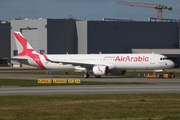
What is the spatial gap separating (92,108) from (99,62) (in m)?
42.1

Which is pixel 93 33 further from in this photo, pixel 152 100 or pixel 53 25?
pixel 152 100

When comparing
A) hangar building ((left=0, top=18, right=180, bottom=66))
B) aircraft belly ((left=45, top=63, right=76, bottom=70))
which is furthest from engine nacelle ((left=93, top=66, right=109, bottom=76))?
hangar building ((left=0, top=18, right=180, bottom=66))

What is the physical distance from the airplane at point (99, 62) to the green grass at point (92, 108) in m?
32.1

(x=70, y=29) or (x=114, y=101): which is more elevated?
(x=70, y=29)

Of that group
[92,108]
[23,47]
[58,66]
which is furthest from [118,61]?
[92,108]

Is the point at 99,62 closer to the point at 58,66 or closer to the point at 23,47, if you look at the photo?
the point at 58,66

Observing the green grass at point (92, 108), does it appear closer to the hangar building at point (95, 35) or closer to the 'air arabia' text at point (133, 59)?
the 'air arabia' text at point (133, 59)

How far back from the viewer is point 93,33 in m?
118

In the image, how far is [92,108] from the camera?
2545cm

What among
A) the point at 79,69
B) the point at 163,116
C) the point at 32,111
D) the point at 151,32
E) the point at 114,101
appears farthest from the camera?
the point at 151,32

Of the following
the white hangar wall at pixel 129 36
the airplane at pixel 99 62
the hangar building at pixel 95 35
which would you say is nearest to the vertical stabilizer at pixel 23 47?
the airplane at pixel 99 62

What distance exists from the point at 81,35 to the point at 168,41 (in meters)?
24.3

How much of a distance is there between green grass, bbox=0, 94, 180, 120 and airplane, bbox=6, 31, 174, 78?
3210cm

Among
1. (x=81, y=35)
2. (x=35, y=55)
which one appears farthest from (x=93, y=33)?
(x=35, y=55)
